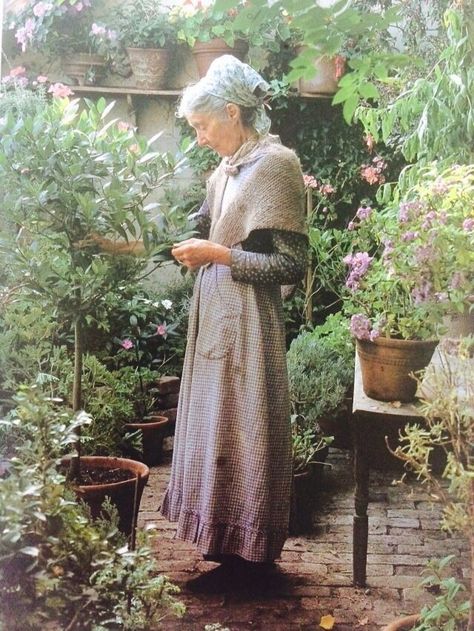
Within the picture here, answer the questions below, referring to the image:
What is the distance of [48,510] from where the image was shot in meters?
1.57

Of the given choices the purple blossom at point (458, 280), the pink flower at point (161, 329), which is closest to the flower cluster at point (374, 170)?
the purple blossom at point (458, 280)

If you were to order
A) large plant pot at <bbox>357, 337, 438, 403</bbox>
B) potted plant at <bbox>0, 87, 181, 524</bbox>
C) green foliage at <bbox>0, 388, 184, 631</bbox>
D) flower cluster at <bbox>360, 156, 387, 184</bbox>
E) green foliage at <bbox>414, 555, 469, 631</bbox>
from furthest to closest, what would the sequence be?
flower cluster at <bbox>360, 156, 387, 184</bbox>, large plant pot at <bbox>357, 337, 438, 403</bbox>, potted plant at <bbox>0, 87, 181, 524</bbox>, green foliage at <bbox>414, 555, 469, 631</bbox>, green foliage at <bbox>0, 388, 184, 631</bbox>

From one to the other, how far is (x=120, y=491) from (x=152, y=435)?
2.12 feet

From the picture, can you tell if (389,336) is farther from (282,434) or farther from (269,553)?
(269,553)

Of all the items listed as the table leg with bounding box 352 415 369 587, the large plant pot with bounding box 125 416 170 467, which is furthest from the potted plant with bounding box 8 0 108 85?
the table leg with bounding box 352 415 369 587

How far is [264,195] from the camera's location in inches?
92.0

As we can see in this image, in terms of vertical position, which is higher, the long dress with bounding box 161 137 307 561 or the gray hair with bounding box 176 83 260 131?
the gray hair with bounding box 176 83 260 131

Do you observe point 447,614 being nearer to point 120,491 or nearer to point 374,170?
point 120,491

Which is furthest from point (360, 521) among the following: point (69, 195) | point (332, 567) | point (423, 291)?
point (69, 195)

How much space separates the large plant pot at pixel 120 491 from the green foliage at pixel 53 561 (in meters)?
0.54

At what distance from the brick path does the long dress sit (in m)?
0.13

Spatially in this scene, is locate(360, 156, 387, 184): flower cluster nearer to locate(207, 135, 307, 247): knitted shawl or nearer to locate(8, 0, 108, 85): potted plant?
locate(207, 135, 307, 247): knitted shawl

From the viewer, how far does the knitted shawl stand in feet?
7.62

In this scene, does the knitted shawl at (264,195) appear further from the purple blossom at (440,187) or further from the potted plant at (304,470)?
the potted plant at (304,470)
